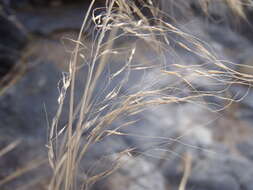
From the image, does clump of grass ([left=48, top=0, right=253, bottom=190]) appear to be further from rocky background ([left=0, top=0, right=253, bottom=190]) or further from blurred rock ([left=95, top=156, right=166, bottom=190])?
blurred rock ([left=95, top=156, right=166, bottom=190])

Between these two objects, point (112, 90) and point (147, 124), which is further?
point (147, 124)

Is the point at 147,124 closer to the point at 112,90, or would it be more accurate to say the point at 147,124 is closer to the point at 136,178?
the point at 136,178

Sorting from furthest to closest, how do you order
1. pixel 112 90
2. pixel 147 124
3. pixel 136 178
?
pixel 147 124 < pixel 136 178 < pixel 112 90

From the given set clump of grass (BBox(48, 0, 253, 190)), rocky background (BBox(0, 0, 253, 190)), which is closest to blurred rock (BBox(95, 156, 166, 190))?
rocky background (BBox(0, 0, 253, 190))

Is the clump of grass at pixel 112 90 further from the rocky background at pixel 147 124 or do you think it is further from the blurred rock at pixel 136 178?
the blurred rock at pixel 136 178

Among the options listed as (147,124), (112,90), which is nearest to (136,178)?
(147,124)

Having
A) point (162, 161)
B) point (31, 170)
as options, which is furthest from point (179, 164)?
point (31, 170)

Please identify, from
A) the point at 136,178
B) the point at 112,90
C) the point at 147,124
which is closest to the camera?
the point at 112,90

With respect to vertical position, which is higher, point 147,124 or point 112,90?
point 112,90

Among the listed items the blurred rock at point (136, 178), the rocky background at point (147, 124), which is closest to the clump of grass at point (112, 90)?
the rocky background at point (147, 124)

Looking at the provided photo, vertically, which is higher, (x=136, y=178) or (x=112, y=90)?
(x=112, y=90)
